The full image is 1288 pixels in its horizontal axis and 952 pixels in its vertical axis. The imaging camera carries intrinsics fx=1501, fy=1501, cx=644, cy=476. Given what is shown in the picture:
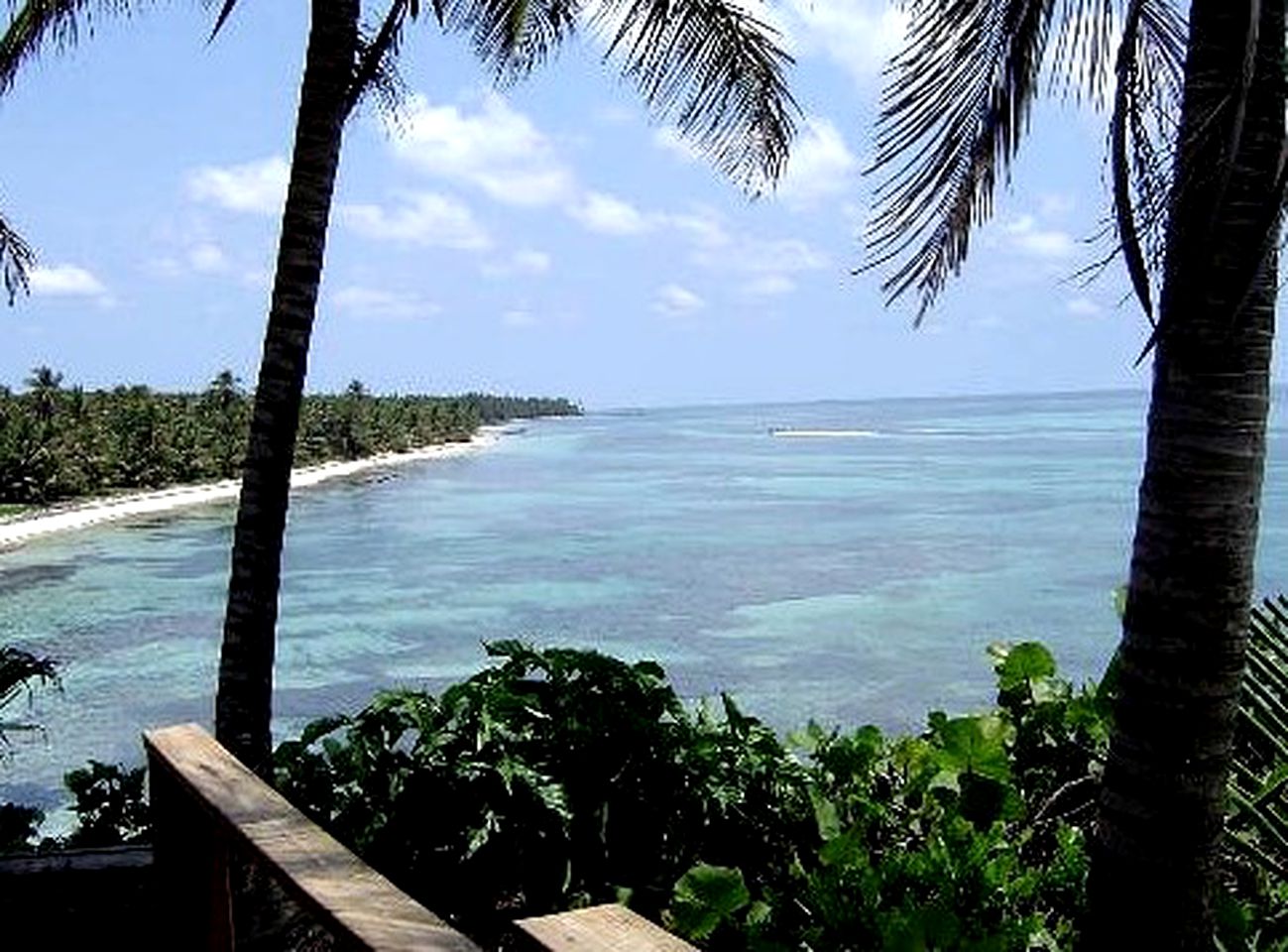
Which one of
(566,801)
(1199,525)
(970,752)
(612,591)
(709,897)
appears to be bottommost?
(612,591)

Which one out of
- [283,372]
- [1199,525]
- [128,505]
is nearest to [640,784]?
[283,372]

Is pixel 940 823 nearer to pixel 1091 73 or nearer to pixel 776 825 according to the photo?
pixel 776 825

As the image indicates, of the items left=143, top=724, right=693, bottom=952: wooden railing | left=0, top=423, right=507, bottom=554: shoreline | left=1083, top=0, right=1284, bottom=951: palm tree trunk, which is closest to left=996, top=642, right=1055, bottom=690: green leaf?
left=1083, top=0, right=1284, bottom=951: palm tree trunk

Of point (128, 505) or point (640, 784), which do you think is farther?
point (128, 505)

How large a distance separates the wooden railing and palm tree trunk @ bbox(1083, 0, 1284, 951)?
1.41 metres

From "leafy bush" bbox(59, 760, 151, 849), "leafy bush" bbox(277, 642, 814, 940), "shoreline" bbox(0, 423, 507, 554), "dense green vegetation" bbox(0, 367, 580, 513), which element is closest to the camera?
"leafy bush" bbox(277, 642, 814, 940)

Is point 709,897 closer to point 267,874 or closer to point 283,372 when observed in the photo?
point 267,874

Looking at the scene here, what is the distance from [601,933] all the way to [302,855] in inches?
28.4

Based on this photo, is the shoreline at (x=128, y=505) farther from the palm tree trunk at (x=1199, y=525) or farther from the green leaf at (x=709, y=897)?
the palm tree trunk at (x=1199, y=525)

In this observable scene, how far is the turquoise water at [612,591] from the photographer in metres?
23.5

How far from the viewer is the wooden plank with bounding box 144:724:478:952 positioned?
1.73 meters

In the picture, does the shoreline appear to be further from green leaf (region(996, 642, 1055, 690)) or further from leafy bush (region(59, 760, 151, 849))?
green leaf (region(996, 642, 1055, 690))

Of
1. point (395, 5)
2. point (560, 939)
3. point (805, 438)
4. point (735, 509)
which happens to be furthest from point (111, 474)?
point (805, 438)

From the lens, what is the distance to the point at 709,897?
317cm
